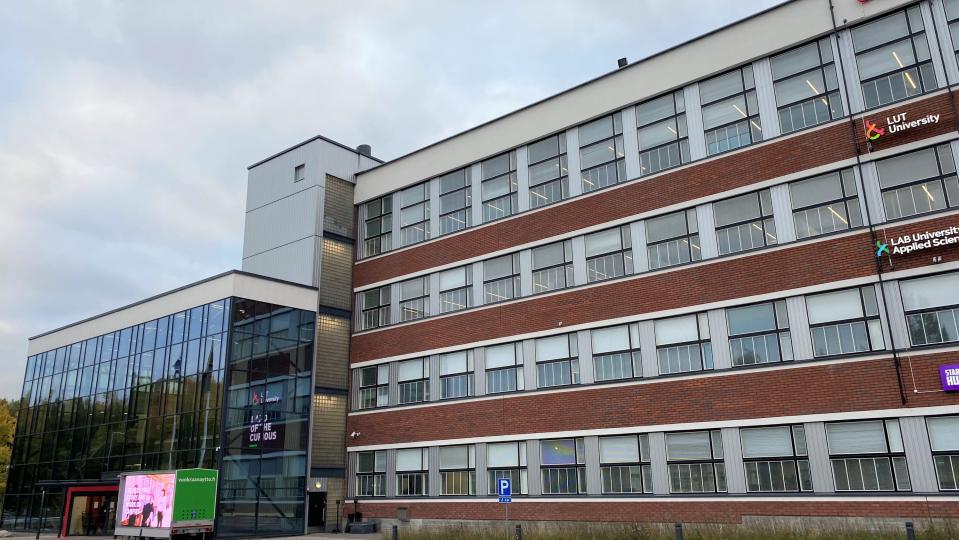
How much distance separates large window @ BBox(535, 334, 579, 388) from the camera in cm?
2944

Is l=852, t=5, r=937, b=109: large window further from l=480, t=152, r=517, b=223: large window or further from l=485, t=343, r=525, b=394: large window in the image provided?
l=485, t=343, r=525, b=394: large window

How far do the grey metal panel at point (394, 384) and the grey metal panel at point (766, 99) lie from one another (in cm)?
1989

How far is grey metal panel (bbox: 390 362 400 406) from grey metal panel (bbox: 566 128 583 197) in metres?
12.3

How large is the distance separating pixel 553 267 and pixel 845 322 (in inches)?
464

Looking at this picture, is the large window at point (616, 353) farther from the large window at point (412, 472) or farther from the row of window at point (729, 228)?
the large window at point (412, 472)

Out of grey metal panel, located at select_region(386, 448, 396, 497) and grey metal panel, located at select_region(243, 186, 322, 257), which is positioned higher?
grey metal panel, located at select_region(243, 186, 322, 257)

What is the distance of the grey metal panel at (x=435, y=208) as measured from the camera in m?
36.8

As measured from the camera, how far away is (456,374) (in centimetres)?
3347

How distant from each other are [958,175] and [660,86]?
11.2 metres

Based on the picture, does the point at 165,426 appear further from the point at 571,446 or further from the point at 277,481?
the point at 571,446

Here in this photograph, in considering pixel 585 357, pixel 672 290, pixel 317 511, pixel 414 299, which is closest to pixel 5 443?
pixel 317 511

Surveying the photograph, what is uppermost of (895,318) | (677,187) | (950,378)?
(677,187)

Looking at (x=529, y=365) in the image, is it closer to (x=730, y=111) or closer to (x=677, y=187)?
(x=677, y=187)

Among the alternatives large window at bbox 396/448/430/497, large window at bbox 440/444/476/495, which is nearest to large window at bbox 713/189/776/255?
large window at bbox 440/444/476/495
